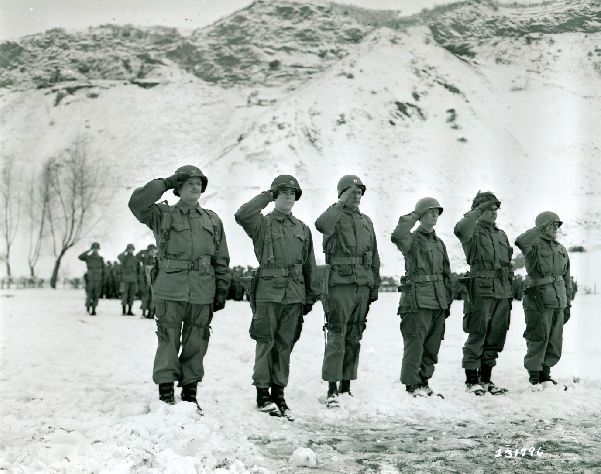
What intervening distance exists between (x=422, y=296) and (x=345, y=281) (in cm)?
94

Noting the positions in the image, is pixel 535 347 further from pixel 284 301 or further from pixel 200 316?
pixel 200 316

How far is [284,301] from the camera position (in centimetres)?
621

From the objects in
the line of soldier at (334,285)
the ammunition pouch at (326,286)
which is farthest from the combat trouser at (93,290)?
the ammunition pouch at (326,286)

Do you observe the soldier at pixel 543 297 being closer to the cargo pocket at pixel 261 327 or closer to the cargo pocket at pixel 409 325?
the cargo pocket at pixel 409 325

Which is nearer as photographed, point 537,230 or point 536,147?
point 537,230

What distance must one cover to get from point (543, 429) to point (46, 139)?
213 feet

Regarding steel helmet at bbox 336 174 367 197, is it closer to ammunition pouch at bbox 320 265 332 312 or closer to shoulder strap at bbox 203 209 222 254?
ammunition pouch at bbox 320 265 332 312

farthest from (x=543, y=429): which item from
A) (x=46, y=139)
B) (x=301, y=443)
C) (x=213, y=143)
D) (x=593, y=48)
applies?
(x=593, y=48)

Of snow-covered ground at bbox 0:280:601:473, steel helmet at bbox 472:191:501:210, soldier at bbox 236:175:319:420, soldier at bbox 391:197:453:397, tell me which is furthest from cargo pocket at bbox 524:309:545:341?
soldier at bbox 236:175:319:420

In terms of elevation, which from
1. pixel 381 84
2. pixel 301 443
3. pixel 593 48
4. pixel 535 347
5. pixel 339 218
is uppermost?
pixel 593 48

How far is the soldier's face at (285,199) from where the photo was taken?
6.35 metres

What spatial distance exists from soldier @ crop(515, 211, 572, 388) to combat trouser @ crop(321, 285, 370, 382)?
2.07 meters

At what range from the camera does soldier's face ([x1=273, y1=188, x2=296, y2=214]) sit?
6.35 m

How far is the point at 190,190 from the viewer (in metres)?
6.11
